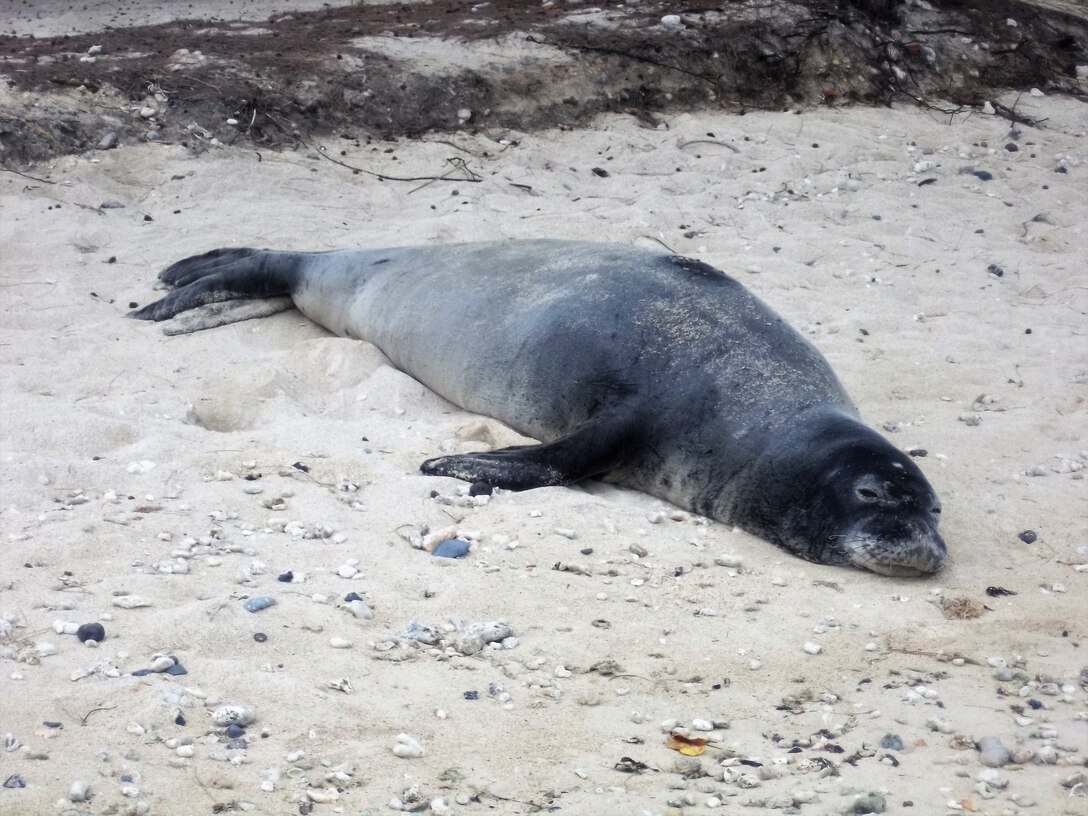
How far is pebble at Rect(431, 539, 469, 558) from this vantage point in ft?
12.0

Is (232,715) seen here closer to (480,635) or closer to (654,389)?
(480,635)

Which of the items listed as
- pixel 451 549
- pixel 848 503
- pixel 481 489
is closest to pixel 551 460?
pixel 481 489

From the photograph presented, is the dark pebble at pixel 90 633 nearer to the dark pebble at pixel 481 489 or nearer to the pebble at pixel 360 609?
the pebble at pixel 360 609

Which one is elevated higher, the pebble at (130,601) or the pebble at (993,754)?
the pebble at (993,754)

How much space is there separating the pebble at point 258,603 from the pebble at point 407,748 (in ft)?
2.24

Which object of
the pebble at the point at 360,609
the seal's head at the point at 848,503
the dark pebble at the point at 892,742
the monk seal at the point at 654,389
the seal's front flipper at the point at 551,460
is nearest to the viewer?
the dark pebble at the point at 892,742

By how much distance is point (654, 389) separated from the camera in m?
4.56

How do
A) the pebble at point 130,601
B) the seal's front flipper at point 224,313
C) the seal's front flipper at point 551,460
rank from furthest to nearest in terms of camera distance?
1. the seal's front flipper at point 224,313
2. the seal's front flipper at point 551,460
3. the pebble at point 130,601

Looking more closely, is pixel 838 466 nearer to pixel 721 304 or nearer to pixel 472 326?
pixel 721 304

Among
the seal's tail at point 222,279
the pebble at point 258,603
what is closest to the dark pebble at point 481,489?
the pebble at point 258,603

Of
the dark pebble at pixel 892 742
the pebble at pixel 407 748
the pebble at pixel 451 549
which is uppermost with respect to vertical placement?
the dark pebble at pixel 892 742

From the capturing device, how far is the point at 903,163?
8.04 metres

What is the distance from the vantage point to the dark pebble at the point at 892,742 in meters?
2.71

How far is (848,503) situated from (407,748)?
1.89m
